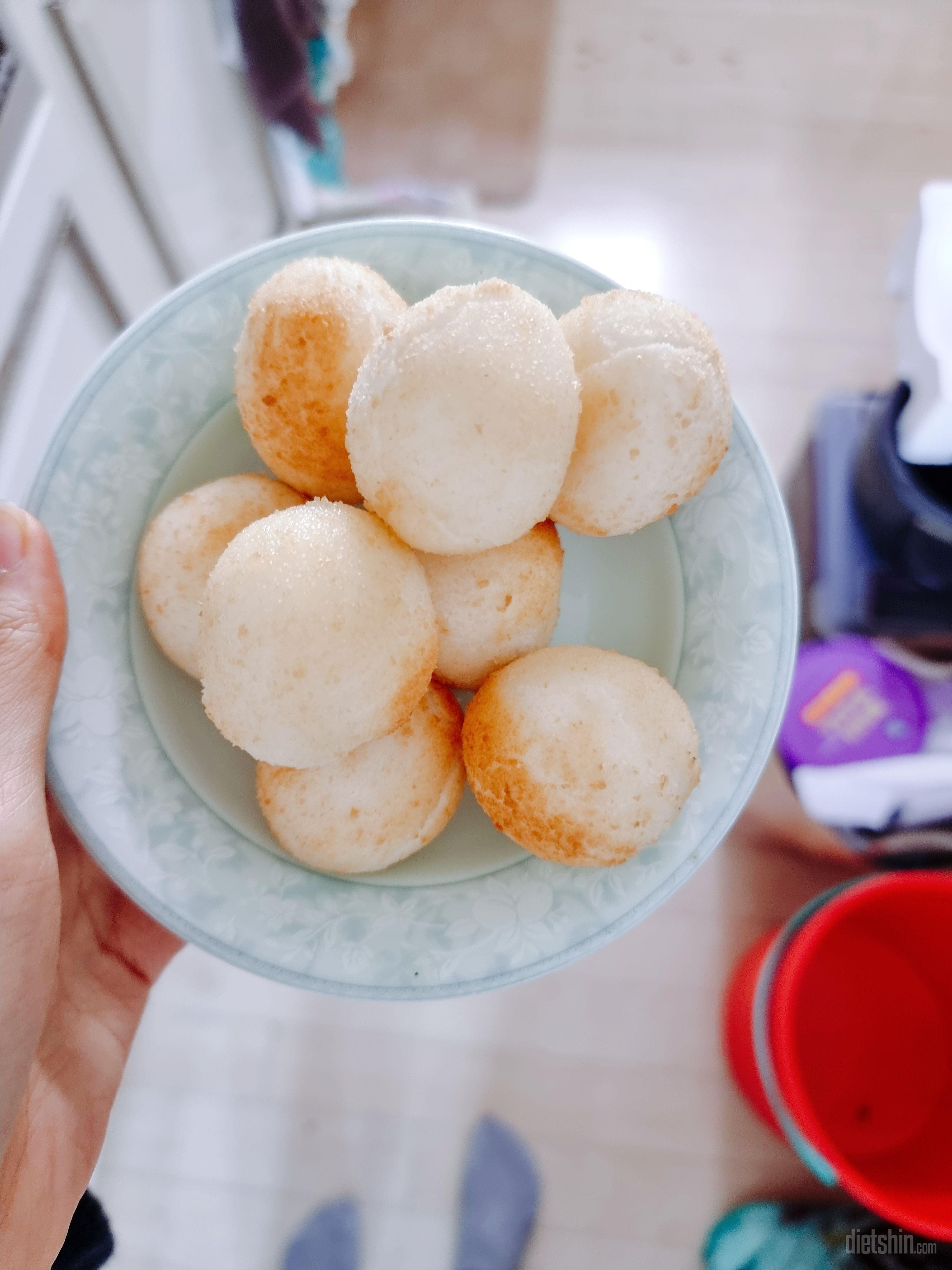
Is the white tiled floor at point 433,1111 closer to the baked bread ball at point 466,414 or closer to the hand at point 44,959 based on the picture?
the hand at point 44,959

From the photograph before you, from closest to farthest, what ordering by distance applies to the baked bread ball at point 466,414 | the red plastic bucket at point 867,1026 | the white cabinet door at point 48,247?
the baked bread ball at point 466,414 → the white cabinet door at point 48,247 → the red plastic bucket at point 867,1026

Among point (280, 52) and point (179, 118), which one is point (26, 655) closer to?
point (179, 118)

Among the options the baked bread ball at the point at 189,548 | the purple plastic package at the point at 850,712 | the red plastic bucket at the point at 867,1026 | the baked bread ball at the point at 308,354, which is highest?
the baked bread ball at the point at 308,354

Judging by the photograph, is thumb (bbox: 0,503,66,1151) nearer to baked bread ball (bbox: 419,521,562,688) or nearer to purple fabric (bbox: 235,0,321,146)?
baked bread ball (bbox: 419,521,562,688)


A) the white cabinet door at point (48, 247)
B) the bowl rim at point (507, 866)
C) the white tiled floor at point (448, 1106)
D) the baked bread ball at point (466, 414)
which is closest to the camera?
the baked bread ball at point (466, 414)

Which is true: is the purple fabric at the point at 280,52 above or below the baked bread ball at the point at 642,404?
above

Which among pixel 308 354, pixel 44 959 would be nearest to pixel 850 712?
pixel 308 354

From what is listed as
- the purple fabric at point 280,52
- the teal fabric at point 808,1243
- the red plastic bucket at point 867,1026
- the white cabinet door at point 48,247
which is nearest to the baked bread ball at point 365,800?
the white cabinet door at point 48,247

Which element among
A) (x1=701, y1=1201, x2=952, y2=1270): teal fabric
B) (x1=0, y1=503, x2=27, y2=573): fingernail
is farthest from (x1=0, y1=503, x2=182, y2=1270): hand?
(x1=701, y1=1201, x2=952, y2=1270): teal fabric

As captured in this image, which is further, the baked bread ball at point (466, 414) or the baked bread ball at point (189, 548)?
the baked bread ball at point (189, 548)
